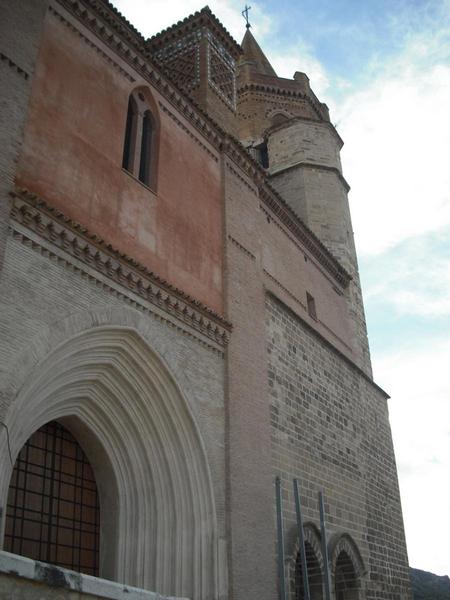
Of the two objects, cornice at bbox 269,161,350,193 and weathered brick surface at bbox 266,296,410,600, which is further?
cornice at bbox 269,161,350,193

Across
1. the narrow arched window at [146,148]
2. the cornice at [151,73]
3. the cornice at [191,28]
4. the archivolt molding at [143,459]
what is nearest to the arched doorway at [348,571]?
the archivolt molding at [143,459]

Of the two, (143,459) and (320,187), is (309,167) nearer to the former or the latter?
(320,187)

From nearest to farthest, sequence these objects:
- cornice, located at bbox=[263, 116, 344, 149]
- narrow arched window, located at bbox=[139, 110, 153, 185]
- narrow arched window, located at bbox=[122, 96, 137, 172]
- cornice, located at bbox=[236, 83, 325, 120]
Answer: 1. narrow arched window, located at bbox=[122, 96, 137, 172]
2. narrow arched window, located at bbox=[139, 110, 153, 185]
3. cornice, located at bbox=[263, 116, 344, 149]
4. cornice, located at bbox=[236, 83, 325, 120]

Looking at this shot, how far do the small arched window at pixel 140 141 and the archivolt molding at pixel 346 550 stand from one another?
6251 mm

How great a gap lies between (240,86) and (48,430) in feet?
55.9

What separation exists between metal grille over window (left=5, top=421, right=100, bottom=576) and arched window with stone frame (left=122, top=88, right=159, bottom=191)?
352 cm

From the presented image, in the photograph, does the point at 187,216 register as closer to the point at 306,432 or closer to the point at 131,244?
the point at 131,244

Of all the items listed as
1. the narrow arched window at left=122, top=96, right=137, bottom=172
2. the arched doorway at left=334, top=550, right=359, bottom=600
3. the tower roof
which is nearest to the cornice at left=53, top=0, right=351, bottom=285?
the narrow arched window at left=122, top=96, right=137, bottom=172

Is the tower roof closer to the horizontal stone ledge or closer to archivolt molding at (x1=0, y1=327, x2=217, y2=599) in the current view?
archivolt molding at (x1=0, y1=327, x2=217, y2=599)

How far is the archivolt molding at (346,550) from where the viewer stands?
32.5ft

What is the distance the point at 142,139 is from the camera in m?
8.98

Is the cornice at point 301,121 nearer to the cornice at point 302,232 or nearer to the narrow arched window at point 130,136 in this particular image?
the cornice at point 302,232

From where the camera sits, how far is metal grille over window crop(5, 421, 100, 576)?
6523 millimetres

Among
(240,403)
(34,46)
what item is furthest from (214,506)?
(34,46)
